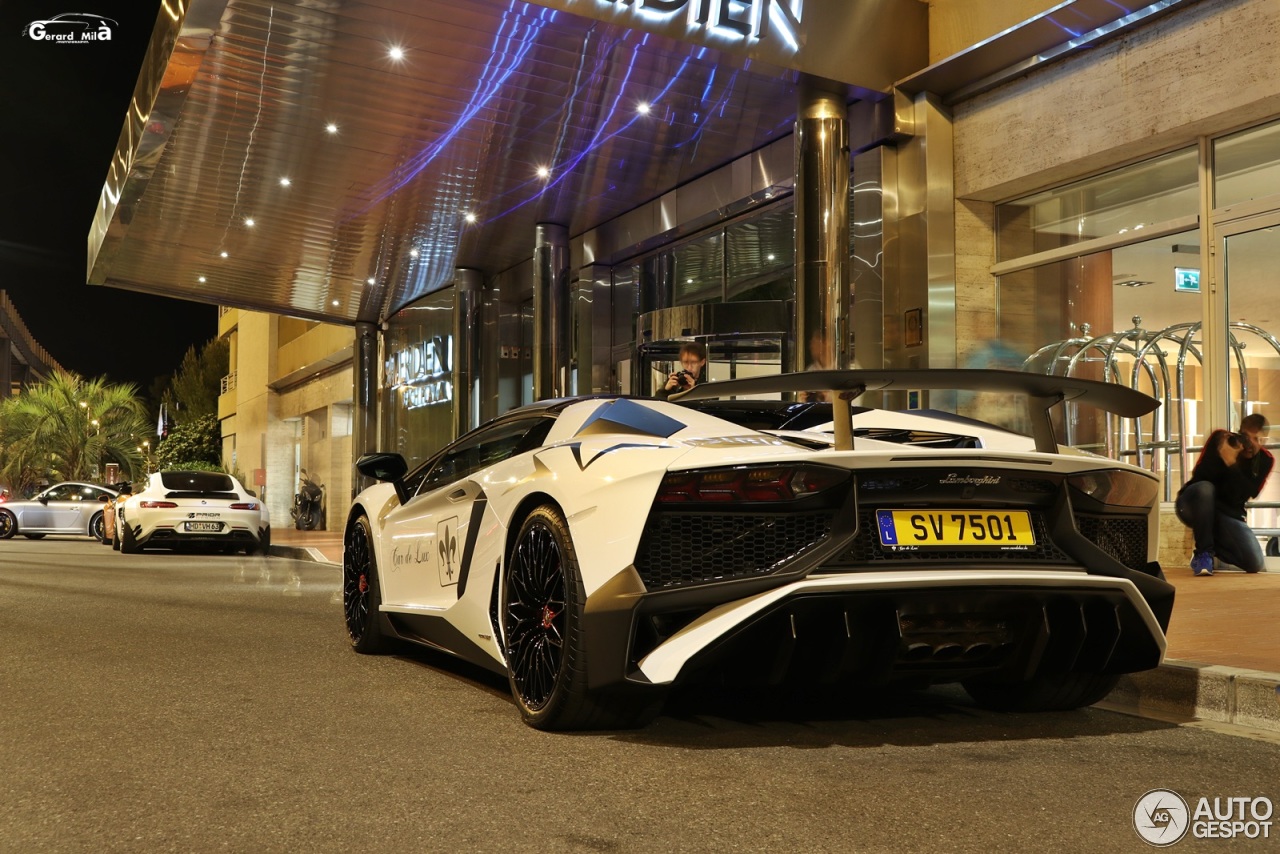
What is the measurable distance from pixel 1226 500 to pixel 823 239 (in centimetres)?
464

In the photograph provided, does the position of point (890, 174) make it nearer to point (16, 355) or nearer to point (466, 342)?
point (466, 342)

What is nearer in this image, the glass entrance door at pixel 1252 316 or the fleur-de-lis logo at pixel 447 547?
the fleur-de-lis logo at pixel 447 547

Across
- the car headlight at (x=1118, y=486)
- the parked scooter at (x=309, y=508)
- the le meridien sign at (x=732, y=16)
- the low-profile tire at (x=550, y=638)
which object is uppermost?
the le meridien sign at (x=732, y=16)

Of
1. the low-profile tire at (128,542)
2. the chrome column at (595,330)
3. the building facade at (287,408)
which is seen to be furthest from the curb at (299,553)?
the building facade at (287,408)

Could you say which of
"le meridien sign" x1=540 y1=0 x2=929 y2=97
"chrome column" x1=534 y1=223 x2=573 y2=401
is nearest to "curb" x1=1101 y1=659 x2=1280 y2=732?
Answer: "le meridien sign" x1=540 y1=0 x2=929 y2=97

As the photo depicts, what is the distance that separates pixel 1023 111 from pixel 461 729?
33.2ft

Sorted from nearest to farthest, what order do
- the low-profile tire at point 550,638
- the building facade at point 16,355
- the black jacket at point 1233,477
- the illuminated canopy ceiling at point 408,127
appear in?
the low-profile tire at point 550,638 < the black jacket at point 1233,477 < the illuminated canopy ceiling at point 408,127 < the building facade at point 16,355

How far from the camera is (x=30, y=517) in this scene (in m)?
27.3

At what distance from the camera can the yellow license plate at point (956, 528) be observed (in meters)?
3.99

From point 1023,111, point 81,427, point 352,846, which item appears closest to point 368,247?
point 1023,111

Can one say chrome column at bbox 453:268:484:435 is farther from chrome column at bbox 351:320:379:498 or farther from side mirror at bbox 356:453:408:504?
side mirror at bbox 356:453:408:504

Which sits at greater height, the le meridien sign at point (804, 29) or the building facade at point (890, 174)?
the le meridien sign at point (804, 29)

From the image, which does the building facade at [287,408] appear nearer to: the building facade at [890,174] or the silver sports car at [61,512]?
the silver sports car at [61,512]

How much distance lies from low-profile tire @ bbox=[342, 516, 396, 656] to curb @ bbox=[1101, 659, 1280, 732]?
134 inches
